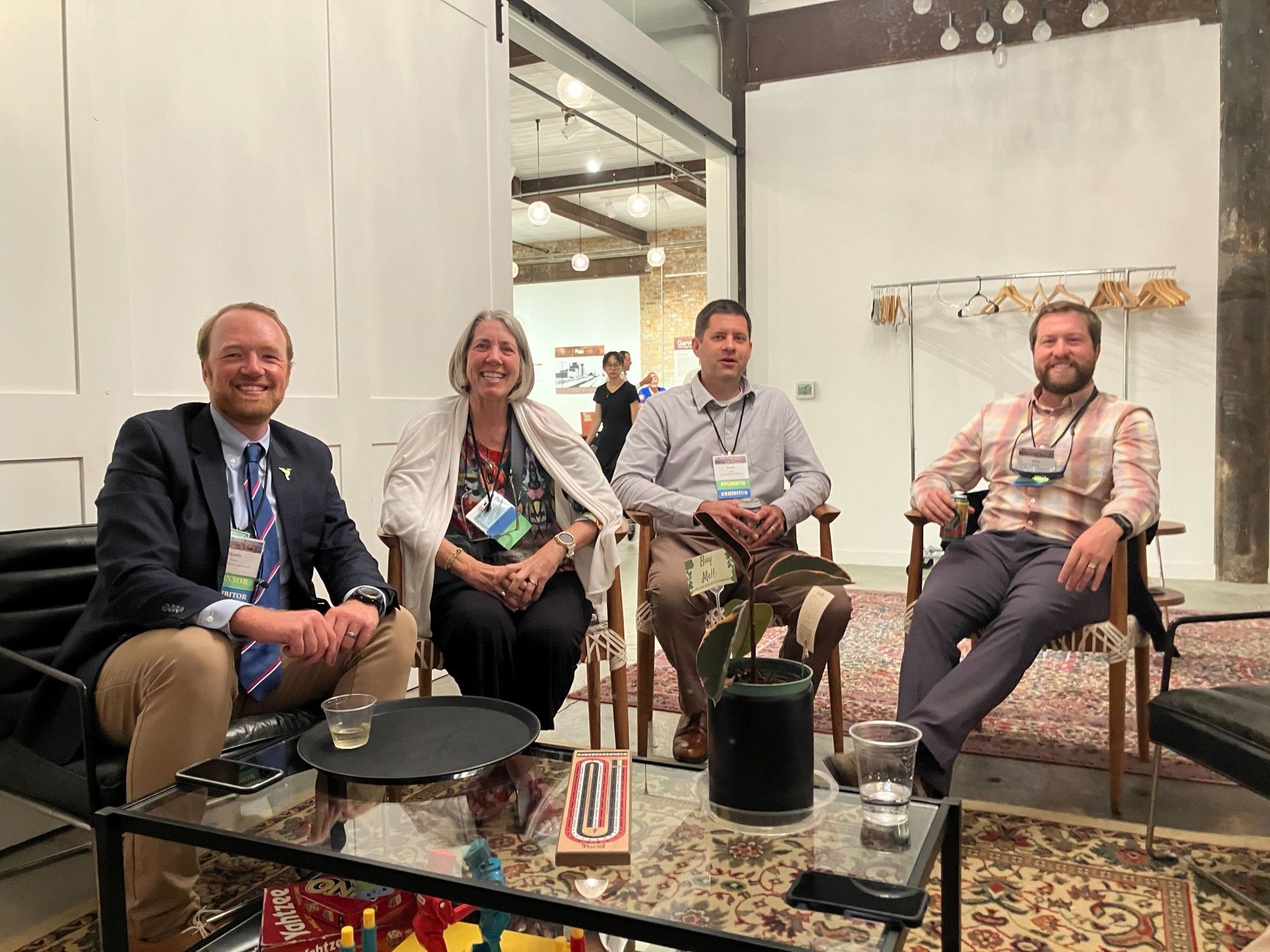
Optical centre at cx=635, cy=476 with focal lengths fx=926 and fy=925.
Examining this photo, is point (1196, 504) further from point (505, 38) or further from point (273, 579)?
point (273, 579)

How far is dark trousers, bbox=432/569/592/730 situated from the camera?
2248 millimetres

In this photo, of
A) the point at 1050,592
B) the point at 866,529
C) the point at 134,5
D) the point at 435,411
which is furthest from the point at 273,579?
the point at 866,529

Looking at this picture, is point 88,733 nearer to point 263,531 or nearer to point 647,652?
point 263,531

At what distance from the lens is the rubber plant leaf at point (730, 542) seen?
129cm

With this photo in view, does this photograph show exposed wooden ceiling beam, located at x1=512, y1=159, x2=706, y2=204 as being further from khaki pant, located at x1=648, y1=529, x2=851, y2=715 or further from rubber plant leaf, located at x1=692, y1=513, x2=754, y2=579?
rubber plant leaf, located at x1=692, y1=513, x2=754, y2=579

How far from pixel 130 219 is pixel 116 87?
1.08 feet

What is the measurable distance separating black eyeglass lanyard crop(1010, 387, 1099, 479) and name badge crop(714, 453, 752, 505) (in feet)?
2.53

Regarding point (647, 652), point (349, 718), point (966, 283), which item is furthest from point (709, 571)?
point (966, 283)

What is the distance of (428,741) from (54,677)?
65 centimetres

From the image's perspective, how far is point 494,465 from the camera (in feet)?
8.31

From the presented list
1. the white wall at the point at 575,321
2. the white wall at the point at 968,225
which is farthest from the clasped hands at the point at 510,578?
the white wall at the point at 575,321

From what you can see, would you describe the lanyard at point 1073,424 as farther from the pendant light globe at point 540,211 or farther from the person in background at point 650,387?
the person in background at point 650,387

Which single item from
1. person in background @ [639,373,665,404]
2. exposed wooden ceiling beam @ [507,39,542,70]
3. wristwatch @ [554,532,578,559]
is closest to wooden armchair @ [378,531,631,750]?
wristwatch @ [554,532,578,559]

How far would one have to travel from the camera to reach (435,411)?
2.52 metres
